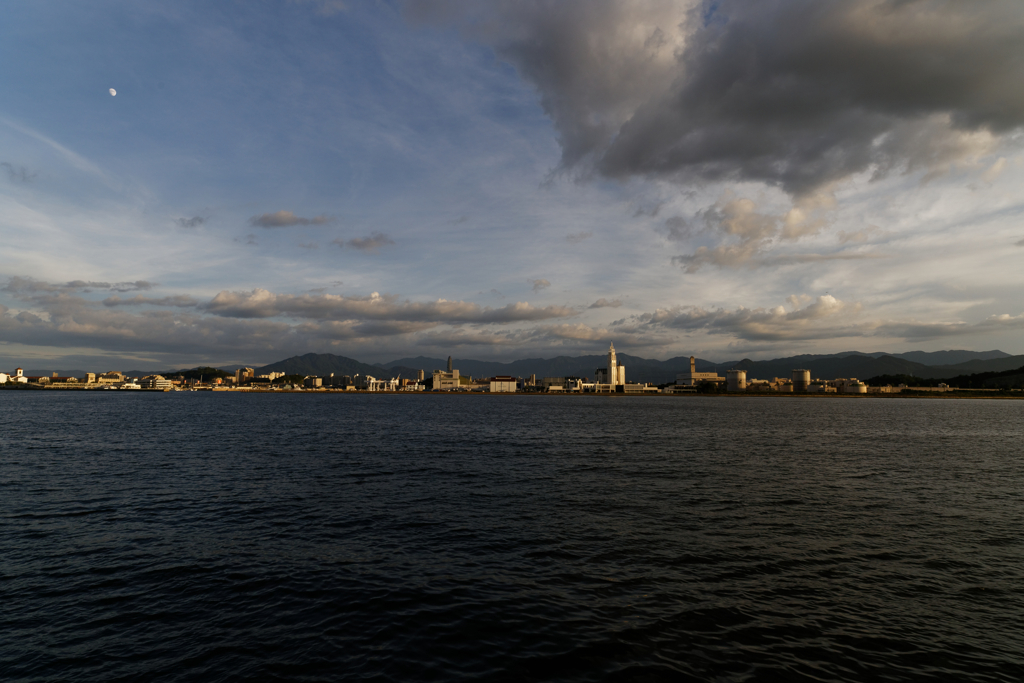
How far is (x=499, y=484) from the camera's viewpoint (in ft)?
118

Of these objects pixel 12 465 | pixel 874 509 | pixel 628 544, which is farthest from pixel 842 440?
pixel 12 465

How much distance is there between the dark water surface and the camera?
13.1 m

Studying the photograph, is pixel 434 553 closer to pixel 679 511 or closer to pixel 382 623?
pixel 382 623

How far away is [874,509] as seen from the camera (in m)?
29.2

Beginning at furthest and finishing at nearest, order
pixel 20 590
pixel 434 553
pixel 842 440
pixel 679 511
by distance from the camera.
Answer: pixel 842 440 → pixel 679 511 → pixel 434 553 → pixel 20 590

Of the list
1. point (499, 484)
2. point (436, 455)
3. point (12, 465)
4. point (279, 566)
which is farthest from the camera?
point (436, 455)

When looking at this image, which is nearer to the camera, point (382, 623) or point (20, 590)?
point (382, 623)

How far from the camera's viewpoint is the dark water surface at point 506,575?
13.1 m

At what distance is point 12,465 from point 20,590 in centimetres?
3516

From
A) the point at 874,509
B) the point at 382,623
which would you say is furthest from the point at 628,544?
the point at 874,509

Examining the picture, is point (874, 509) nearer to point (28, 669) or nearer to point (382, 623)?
point (382, 623)

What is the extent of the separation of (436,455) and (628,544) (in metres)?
32.1

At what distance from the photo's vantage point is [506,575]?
1858 centimetres

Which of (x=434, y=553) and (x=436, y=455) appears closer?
(x=434, y=553)
